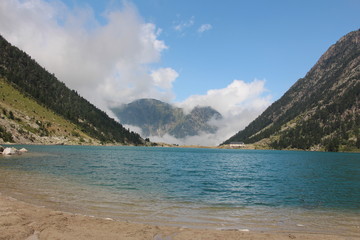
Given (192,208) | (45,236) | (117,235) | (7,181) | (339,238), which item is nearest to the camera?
(45,236)

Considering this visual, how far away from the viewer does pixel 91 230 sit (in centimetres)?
1755

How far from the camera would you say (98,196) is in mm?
30562

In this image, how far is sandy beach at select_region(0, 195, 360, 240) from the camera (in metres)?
16.2

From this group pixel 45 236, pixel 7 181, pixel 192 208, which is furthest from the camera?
pixel 7 181

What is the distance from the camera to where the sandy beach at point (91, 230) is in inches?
640

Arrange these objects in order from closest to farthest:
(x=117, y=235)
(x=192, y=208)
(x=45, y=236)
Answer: (x=45, y=236), (x=117, y=235), (x=192, y=208)

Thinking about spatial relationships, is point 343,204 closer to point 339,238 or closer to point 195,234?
point 339,238

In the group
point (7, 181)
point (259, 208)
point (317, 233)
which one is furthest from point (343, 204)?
point (7, 181)

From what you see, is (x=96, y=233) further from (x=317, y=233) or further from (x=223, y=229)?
(x=317, y=233)

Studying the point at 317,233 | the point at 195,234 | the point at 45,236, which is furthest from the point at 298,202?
the point at 45,236

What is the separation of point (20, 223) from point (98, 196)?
13.1 m

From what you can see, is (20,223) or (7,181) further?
(7,181)

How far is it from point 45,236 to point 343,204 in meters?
31.1

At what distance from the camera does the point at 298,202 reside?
32.4 metres
